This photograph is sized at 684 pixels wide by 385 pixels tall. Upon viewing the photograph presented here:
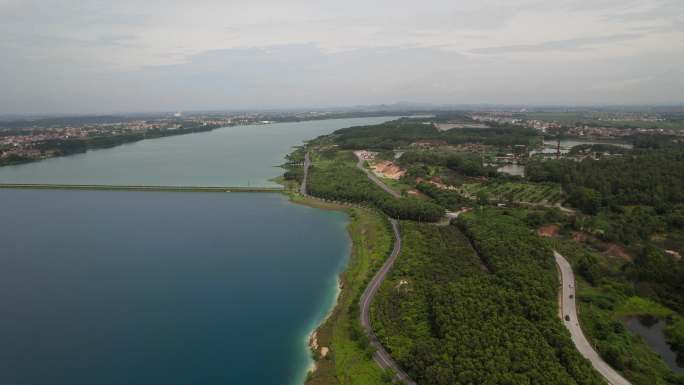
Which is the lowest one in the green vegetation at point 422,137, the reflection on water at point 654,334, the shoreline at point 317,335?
the reflection on water at point 654,334

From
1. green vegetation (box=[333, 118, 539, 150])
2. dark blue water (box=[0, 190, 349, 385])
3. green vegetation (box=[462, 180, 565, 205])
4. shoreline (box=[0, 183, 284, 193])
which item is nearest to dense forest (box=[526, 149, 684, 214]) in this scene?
green vegetation (box=[462, 180, 565, 205])

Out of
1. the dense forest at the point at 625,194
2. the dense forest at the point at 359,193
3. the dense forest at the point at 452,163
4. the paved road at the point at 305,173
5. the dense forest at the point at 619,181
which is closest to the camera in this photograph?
the dense forest at the point at 625,194

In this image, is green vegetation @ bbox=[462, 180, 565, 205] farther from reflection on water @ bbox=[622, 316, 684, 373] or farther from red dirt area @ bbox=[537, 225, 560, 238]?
reflection on water @ bbox=[622, 316, 684, 373]

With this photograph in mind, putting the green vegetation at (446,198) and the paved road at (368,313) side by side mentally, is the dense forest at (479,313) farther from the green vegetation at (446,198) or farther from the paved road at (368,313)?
the green vegetation at (446,198)

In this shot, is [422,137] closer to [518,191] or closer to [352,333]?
[518,191]

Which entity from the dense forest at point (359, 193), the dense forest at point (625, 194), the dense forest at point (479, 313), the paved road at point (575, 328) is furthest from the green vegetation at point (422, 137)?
the paved road at point (575, 328)
